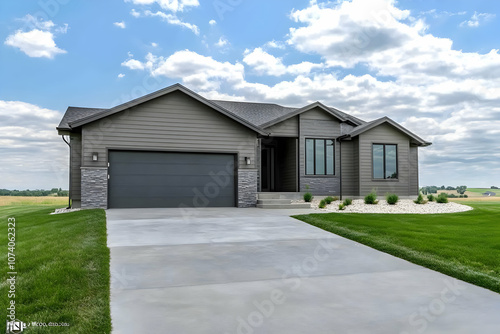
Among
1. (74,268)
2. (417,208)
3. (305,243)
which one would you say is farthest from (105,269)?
(417,208)

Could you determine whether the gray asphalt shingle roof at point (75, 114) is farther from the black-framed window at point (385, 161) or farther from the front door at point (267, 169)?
the black-framed window at point (385, 161)

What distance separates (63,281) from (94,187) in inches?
400

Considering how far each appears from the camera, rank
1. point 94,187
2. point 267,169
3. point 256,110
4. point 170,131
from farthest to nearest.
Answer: point 256,110 < point 267,169 < point 170,131 < point 94,187

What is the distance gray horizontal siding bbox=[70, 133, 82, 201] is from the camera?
15.6 m

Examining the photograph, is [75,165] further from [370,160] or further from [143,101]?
[370,160]

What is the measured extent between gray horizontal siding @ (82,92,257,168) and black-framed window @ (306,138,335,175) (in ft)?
14.2

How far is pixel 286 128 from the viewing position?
19.0m

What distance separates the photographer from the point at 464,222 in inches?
438

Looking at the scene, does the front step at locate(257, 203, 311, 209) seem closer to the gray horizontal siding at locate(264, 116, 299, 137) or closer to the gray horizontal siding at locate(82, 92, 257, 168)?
the gray horizontal siding at locate(82, 92, 257, 168)

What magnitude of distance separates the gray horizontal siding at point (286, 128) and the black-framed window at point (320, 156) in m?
0.91

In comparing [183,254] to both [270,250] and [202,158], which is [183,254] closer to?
[270,250]

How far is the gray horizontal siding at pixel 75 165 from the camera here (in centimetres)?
1561

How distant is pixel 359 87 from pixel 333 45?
3.69 m

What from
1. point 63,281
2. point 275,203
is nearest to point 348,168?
point 275,203
